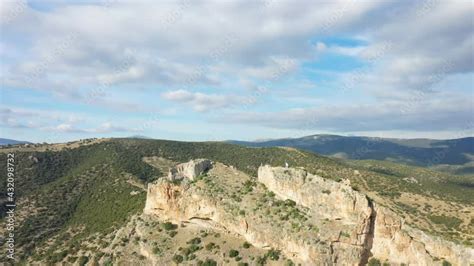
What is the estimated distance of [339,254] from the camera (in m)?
52.1

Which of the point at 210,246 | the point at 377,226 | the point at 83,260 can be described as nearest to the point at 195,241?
the point at 210,246

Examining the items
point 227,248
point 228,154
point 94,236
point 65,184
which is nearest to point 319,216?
point 227,248

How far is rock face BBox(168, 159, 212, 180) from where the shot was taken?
2675 inches

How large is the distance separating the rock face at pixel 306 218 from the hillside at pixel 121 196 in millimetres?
2740

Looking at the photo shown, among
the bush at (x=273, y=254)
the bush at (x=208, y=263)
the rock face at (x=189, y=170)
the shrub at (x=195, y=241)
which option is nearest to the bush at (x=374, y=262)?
the bush at (x=273, y=254)

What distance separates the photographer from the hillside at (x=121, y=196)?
2630 inches

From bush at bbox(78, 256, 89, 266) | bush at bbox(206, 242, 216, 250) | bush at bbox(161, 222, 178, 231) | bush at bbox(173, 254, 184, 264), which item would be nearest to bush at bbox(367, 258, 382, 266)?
bush at bbox(206, 242, 216, 250)

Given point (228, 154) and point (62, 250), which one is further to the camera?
point (228, 154)

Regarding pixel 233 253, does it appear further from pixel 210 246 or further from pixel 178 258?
pixel 178 258

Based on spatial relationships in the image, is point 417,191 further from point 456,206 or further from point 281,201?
point 281,201

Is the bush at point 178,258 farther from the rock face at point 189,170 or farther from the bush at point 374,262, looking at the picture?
the bush at point 374,262

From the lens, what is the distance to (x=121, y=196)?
99812mm

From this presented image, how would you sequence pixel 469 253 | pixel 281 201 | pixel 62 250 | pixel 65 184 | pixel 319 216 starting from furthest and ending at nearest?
pixel 65 184 → pixel 62 250 → pixel 281 201 → pixel 319 216 → pixel 469 253

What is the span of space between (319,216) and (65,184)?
3154 inches
